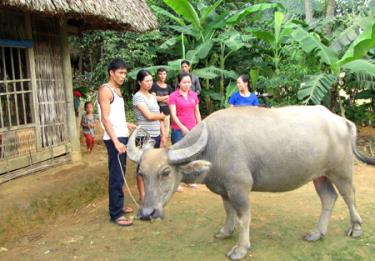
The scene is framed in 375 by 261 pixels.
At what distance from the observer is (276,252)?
3668mm

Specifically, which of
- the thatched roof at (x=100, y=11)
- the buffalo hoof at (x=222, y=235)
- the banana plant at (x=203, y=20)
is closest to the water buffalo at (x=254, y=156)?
the buffalo hoof at (x=222, y=235)

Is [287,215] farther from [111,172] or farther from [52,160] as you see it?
[52,160]

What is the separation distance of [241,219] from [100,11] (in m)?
3.70

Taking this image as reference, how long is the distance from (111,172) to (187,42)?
6.99 meters

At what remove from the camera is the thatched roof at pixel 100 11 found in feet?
15.9

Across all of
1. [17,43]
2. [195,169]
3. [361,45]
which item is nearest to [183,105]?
[195,169]

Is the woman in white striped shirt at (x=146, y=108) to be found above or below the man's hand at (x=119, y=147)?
above

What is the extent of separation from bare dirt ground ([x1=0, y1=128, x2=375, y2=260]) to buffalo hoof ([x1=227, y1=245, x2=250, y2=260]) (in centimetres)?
7

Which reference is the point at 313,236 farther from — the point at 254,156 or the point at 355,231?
the point at 254,156

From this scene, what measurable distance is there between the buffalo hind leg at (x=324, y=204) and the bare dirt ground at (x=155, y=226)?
0.31ft

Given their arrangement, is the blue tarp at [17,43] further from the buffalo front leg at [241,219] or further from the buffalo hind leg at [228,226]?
the buffalo front leg at [241,219]

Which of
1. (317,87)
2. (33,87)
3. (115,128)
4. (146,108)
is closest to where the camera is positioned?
(115,128)

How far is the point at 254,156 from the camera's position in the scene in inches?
139

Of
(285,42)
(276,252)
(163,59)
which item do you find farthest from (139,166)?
(163,59)
